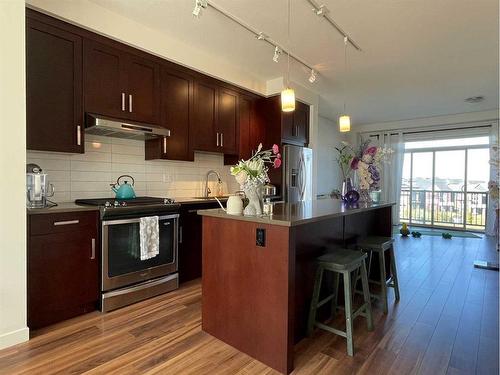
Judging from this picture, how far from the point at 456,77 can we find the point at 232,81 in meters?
3.46

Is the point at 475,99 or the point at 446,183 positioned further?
the point at 446,183

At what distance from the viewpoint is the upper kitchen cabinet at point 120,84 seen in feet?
9.06

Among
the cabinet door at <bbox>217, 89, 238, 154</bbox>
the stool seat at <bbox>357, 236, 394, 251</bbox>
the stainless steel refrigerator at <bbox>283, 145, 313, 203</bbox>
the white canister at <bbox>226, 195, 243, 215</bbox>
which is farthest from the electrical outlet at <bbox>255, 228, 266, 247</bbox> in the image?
the stainless steel refrigerator at <bbox>283, 145, 313, 203</bbox>

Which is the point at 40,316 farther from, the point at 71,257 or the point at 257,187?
the point at 257,187

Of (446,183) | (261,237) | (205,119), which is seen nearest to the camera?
(261,237)

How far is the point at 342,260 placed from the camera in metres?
2.05

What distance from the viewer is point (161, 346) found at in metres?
2.04

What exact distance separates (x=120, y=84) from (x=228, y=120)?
62.0 inches

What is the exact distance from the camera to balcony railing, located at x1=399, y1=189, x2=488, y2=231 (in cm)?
692

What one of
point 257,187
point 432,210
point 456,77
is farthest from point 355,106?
point 257,187

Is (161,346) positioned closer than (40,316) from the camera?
Yes

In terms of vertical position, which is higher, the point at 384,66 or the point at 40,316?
the point at 384,66

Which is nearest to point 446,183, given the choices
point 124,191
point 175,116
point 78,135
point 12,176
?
point 175,116

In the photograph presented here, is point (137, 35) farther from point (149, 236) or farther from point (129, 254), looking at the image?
point (129, 254)
